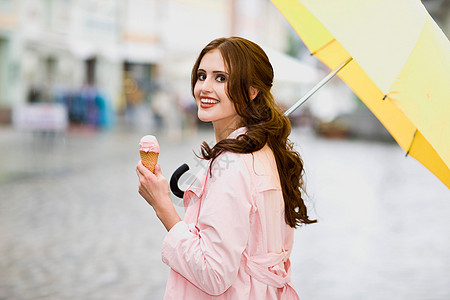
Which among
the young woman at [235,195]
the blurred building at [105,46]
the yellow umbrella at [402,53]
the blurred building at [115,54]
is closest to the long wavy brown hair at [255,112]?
the young woman at [235,195]

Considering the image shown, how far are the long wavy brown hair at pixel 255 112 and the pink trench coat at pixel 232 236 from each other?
36 millimetres

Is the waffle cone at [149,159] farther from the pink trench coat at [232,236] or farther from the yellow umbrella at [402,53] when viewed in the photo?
the yellow umbrella at [402,53]

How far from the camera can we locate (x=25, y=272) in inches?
219

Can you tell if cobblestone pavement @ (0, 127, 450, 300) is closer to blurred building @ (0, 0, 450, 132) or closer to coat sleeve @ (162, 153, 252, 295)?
coat sleeve @ (162, 153, 252, 295)

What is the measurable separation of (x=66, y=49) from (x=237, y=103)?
27.5m

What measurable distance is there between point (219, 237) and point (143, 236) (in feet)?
17.5

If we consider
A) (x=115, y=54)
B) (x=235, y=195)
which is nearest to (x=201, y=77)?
(x=235, y=195)

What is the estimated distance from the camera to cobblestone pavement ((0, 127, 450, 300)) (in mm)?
5406

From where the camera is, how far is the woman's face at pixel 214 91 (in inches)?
83.8

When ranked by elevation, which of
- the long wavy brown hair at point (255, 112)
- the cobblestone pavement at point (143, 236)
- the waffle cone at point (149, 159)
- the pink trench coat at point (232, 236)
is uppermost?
the long wavy brown hair at point (255, 112)

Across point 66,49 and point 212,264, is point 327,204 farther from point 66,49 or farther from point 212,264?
point 66,49

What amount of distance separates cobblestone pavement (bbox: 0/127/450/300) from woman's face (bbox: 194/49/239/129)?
33 cm

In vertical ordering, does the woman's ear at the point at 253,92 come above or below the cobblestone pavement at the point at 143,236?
above

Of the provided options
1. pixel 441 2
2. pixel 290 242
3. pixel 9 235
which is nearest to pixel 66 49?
pixel 441 2
